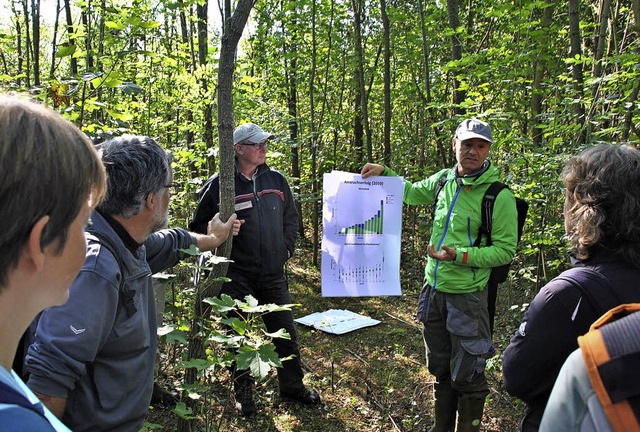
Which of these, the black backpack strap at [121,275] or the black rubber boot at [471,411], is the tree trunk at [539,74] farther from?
the black backpack strap at [121,275]

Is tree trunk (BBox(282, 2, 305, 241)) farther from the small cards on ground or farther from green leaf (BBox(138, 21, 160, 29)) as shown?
green leaf (BBox(138, 21, 160, 29))

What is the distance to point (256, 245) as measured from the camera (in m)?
3.81

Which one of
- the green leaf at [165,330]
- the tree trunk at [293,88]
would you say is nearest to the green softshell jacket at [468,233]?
the green leaf at [165,330]

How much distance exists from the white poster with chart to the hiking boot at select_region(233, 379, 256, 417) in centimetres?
96

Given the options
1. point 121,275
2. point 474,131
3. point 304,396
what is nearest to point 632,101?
point 474,131

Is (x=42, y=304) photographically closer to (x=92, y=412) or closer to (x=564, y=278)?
(x=92, y=412)

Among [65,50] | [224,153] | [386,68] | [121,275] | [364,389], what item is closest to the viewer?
[121,275]

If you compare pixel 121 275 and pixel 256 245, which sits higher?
pixel 121 275

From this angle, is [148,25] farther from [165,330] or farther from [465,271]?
[465,271]

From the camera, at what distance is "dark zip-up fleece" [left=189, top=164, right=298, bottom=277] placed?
12.4ft

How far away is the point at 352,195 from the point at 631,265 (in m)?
2.37

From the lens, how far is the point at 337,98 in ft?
30.0

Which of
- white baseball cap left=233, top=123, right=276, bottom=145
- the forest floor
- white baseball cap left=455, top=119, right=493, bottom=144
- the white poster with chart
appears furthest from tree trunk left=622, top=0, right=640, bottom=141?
white baseball cap left=233, top=123, right=276, bottom=145

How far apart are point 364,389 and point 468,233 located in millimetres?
1865
